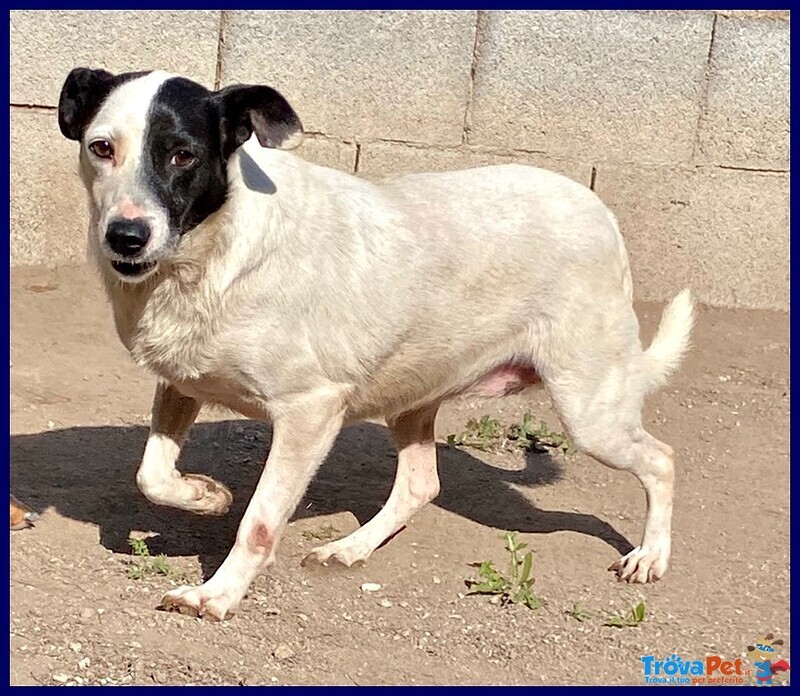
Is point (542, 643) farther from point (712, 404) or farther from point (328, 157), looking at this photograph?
point (328, 157)

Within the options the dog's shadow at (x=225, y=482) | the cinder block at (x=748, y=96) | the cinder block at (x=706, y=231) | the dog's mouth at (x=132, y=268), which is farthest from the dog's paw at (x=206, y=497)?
the cinder block at (x=748, y=96)

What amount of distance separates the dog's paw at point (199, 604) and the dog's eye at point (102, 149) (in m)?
1.44

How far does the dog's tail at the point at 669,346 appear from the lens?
532cm

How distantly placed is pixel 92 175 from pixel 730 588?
2.82m

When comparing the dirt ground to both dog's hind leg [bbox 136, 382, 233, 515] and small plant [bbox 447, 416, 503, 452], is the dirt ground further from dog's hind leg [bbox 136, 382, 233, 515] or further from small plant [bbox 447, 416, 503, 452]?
dog's hind leg [bbox 136, 382, 233, 515]

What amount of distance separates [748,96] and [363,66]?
90.0 inches

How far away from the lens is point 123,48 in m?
7.66

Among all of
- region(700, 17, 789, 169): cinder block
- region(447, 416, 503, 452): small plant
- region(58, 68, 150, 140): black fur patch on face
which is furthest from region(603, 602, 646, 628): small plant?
region(700, 17, 789, 169): cinder block

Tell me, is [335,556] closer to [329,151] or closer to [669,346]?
[669,346]

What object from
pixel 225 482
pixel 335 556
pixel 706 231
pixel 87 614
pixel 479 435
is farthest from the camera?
pixel 706 231

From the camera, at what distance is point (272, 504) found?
4438 mm

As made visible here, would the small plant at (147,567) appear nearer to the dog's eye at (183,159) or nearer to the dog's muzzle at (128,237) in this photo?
the dog's muzzle at (128,237)

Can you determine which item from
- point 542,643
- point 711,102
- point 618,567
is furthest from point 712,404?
point 542,643

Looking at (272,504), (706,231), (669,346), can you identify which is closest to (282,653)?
(272,504)
